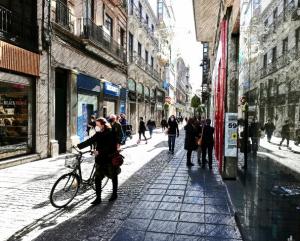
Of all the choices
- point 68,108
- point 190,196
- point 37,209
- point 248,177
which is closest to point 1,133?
point 68,108

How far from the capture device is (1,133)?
35.6ft

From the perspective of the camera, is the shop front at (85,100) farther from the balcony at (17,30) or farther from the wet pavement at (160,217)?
the wet pavement at (160,217)

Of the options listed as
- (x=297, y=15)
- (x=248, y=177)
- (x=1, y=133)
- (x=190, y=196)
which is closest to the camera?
(x=297, y=15)

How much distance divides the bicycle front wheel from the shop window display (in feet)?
17.1

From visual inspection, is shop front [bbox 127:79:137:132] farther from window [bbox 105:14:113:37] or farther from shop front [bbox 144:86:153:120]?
window [bbox 105:14:113:37]

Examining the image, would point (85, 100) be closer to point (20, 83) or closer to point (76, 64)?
point (76, 64)

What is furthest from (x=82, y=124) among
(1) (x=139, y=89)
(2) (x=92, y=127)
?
(1) (x=139, y=89)

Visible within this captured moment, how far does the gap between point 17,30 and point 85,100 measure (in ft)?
20.1

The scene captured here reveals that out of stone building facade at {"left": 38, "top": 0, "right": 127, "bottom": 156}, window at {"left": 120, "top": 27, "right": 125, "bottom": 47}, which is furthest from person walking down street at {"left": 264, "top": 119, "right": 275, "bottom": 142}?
window at {"left": 120, "top": 27, "right": 125, "bottom": 47}

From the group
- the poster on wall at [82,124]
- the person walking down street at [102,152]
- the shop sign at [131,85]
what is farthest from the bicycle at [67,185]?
the shop sign at [131,85]

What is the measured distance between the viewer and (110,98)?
2161cm

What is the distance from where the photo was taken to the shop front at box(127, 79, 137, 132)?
2678cm

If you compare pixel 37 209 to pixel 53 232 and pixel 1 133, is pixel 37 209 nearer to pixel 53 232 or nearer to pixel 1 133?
pixel 53 232

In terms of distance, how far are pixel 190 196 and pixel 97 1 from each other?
1423 centimetres
